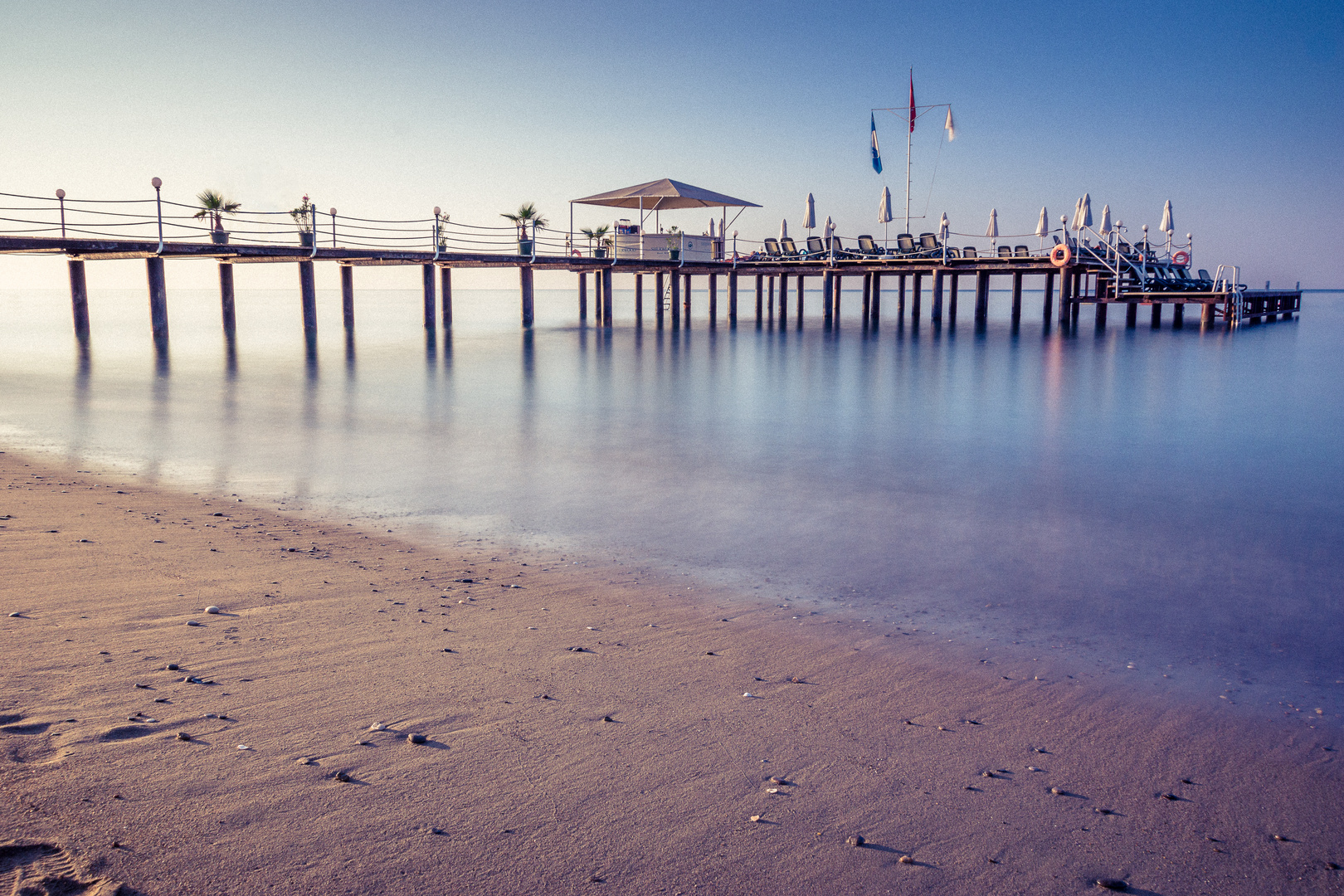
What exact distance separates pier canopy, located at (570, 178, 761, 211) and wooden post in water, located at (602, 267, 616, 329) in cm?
362

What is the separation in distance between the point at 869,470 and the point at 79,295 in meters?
21.5

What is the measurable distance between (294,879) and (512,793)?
58 cm

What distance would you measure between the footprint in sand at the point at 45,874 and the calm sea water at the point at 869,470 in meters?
3.23

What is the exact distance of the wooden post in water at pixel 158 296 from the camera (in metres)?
20.2

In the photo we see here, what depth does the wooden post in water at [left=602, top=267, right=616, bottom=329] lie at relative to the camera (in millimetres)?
33281

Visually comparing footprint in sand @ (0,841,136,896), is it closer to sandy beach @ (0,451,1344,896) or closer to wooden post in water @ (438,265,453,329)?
sandy beach @ (0,451,1344,896)

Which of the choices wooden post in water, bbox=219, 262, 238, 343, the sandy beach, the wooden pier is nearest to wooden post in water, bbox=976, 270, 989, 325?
the wooden pier

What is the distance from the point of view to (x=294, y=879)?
2004 millimetres

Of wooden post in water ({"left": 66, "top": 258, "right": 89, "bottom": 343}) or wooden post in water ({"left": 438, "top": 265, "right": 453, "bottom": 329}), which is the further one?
wooden post in water ({"left": 438, "top": 265, "right": 453, "bottom": 329})

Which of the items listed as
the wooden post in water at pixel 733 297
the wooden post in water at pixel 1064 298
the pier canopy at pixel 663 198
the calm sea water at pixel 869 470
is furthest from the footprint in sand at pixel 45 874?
the wooden post in water at pixel 733 297

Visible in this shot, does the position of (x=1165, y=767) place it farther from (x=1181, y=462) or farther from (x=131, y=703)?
(x=1181, y=462)

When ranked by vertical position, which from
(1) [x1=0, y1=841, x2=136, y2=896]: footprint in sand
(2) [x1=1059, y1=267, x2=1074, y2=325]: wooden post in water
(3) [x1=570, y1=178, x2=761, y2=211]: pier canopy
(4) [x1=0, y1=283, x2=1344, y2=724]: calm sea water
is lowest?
(4) [x1=0, y1=283, x2=1344, y2=724]: calm sea water

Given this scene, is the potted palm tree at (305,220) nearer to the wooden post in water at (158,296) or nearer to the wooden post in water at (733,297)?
the wooden post in water at (158,296)

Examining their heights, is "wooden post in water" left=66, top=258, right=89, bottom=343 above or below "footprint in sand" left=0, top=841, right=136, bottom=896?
above
